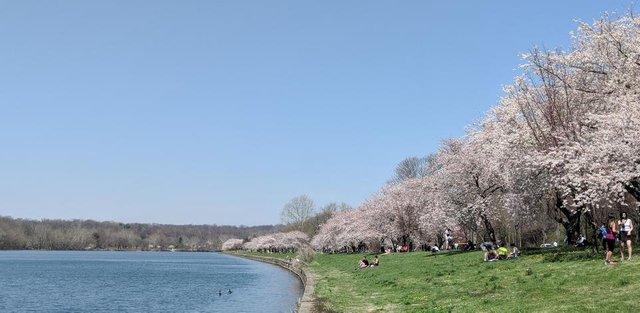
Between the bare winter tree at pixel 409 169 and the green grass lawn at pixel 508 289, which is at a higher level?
the bare winter tree at pixel 409 169

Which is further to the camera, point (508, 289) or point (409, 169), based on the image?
point (409, 169)

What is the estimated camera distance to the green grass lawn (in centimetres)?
1530

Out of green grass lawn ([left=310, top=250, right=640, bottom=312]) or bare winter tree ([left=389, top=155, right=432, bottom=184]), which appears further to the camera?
bare winter tree ([left=389, top=155, right=432, bottom=184])

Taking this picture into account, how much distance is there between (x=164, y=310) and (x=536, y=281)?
2503 cm

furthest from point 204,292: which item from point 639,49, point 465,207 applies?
point 639,49

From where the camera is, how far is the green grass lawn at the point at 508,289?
50.2ft

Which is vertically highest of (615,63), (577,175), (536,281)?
(615,63)

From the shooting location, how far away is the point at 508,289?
779 inches

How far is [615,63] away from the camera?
89.2 ft

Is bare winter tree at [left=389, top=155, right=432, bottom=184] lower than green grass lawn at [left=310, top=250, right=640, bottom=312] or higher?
higher

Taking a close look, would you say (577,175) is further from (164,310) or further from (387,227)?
(387,227)

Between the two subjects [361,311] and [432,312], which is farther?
[361,311]

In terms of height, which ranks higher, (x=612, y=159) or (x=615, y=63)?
(x=615, y=63)

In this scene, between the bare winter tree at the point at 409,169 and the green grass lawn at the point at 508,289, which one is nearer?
the green grass lawn at the point at 508,289
